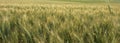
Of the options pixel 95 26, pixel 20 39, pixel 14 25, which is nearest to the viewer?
pixel 20 39

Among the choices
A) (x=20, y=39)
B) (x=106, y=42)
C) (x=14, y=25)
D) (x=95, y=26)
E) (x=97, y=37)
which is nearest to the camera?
(x=106, y=42)

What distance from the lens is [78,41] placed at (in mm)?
1985

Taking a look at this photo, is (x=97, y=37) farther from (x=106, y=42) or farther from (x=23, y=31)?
(x=23, y=31)

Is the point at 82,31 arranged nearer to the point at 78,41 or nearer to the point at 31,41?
the point at 78,41

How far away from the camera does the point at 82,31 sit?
2242 millimetres

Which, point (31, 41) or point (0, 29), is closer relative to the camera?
point (31, 41)

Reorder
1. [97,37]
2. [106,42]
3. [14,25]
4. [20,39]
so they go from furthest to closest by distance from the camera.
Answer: [14,25]
[20,39]
[97,37]
[106,42]

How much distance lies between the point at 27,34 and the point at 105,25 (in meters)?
0.79

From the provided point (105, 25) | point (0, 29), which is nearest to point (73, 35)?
point (105, 25)

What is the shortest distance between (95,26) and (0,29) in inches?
34.2

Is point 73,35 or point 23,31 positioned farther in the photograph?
point 23,31

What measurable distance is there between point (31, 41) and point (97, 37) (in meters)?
0.52

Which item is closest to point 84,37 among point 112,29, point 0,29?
point 112,29

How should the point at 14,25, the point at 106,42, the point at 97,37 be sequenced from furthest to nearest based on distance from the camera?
the point at 14,25
the point at 97,37
the point at 106,42
